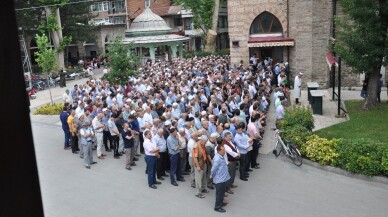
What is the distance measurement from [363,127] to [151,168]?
902 centimetres

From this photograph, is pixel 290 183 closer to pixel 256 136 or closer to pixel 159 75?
pixel 256 136

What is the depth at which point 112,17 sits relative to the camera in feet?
196

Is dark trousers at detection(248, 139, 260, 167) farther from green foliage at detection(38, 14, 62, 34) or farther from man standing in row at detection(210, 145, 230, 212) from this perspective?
green foliage at detection(38, 14, 62, 34)

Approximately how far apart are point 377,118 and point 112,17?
48.8 meters

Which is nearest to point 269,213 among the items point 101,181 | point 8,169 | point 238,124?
point 238,124

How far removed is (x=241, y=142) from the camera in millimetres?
11688

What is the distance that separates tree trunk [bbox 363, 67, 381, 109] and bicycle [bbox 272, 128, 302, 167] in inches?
264

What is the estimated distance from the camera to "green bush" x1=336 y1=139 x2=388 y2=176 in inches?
448

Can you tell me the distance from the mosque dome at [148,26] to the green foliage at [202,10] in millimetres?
4323

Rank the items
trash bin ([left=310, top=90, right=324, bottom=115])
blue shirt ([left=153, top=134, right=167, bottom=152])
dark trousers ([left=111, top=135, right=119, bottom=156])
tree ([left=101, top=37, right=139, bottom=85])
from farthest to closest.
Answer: tree ([left=101, top=37, right=139, bottom=85]) < trash bin ([left=310, top=90, right=324, bottom=115]) < dark trousers ([left=111, top=135, right=119, bottom=156]) < blue shirt ([left=153, top=134, right=167, bottom=152])

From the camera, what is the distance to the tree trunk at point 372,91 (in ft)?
59.9

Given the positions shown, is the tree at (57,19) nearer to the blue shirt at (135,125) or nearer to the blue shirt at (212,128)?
the blue shirt at (135,125)

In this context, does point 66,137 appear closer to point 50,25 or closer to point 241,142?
Answer: point 241,142

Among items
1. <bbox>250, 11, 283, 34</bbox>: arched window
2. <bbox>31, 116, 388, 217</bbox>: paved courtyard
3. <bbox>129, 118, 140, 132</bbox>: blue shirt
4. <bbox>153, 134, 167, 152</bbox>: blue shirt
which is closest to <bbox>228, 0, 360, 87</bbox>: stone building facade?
A: <bbox>250, 11, 283, 34</bbox>: arched window
